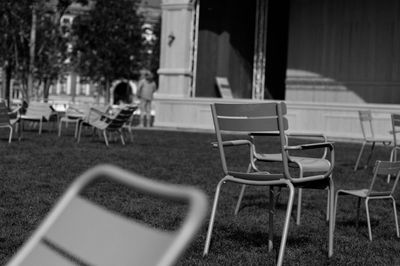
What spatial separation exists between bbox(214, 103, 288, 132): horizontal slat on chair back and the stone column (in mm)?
18557

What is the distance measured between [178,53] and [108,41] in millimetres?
22491

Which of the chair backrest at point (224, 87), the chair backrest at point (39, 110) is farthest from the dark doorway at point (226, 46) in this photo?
the chair backrest at point (39, 110)

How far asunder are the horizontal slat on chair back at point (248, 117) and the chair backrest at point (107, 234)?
9.22ft

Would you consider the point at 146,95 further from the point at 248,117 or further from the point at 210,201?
the point at 248,117

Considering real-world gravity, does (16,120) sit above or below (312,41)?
below

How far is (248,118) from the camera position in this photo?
15.4 ft

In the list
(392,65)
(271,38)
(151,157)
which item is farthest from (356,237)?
(271,38)

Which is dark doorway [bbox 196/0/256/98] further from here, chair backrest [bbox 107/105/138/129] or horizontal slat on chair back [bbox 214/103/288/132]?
horizontal slat on chair back [bbox 214/103/288/132]

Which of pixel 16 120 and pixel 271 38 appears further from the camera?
pixel 271 38

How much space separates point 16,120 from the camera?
49.1 ft

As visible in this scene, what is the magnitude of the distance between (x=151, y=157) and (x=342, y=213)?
568cm

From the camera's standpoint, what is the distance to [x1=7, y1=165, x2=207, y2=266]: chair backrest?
5.03 feet

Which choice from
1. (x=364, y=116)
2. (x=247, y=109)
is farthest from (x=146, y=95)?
(x=247, y=109)

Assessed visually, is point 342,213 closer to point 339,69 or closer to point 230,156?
point 230,156
